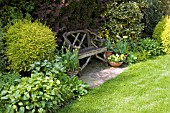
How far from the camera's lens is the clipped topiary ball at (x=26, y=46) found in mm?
4023

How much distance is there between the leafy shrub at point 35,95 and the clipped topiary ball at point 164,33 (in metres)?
3.50

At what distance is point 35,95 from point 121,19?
368 centimetres

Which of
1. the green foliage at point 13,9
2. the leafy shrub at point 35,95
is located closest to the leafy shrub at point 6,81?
the leafy shrub at point 35,95

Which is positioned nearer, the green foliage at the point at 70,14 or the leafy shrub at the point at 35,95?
the leafy shrub at the point at 35,95

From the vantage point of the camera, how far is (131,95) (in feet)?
13.3

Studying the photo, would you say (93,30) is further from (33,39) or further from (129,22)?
(33,39)

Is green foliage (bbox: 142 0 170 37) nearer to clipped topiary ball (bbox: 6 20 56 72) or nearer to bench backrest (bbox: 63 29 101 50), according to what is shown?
bench backrest (bbox: 63 29 101 50)

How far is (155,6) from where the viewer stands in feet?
23.6

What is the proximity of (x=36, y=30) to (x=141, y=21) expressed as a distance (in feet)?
12.3

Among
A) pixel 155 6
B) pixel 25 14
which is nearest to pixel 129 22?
pixel 155 6

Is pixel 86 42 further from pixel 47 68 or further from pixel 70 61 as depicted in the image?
Result: pixel 47 68

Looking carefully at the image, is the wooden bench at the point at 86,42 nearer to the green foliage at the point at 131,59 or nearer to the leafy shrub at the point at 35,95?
the green foliage at the point at 131,59

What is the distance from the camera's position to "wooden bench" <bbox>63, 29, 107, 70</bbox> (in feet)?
17.0

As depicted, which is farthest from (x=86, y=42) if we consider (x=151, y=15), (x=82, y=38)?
(x=151, y=15)
